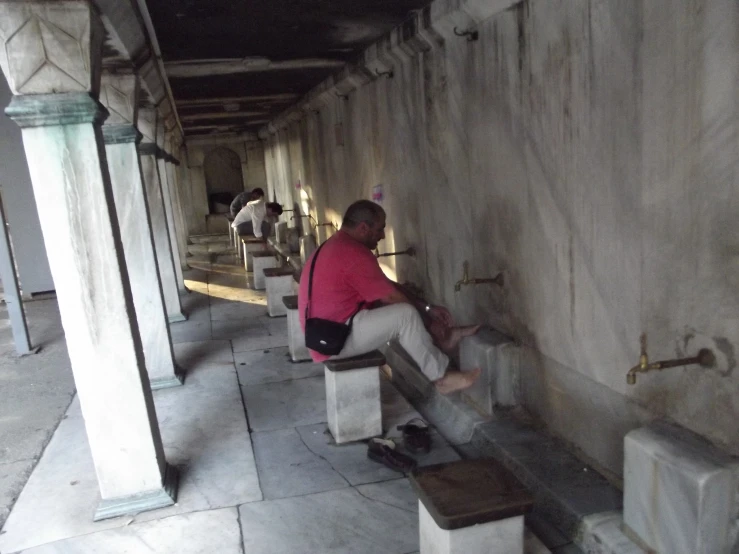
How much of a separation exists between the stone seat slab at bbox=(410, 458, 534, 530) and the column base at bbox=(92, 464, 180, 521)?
5.69 feet

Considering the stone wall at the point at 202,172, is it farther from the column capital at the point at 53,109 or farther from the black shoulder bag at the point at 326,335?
the column capital at the point at 53,109

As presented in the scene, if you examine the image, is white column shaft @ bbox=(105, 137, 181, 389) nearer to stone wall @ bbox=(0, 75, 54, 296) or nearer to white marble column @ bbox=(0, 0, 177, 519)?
white marble column @ bbox=(0, 0, 177, 519)

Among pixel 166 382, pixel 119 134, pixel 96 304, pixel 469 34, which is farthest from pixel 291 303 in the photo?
pixel 469 34

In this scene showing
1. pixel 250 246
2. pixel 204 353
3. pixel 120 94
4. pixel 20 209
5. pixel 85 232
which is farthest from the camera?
pixel 250 246

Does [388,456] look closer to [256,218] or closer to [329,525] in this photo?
[329,525]

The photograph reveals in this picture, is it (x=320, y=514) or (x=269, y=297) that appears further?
(x=269, y=297)

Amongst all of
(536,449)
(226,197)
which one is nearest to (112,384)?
(536,449)

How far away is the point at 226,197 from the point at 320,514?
20.8 m

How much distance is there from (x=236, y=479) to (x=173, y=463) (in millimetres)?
559

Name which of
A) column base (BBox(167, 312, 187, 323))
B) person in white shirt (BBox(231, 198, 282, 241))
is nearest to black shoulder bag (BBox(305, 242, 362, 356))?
column base (BBox(167, 312, 187, 323))

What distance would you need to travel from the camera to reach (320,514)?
350 cm

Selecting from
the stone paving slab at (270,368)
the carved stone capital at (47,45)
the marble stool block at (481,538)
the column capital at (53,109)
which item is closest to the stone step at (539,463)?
the marble stool block at (481,538)

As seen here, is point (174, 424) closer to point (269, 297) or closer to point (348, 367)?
point (348, 367)

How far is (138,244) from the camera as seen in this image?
5.34 metres
